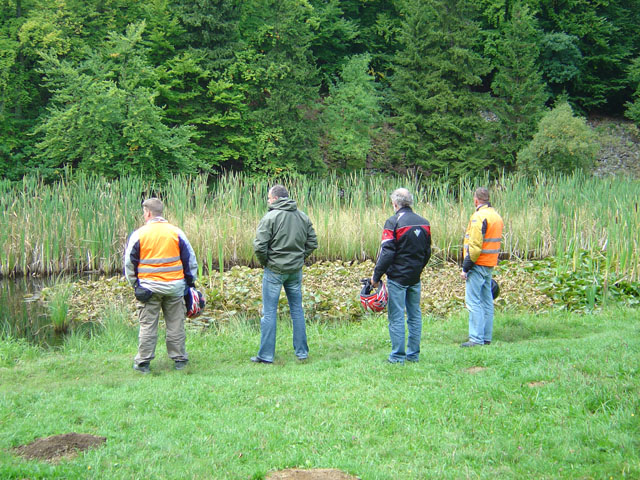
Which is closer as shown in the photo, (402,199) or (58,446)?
(58,446)

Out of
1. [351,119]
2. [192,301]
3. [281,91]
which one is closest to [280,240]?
[192,301]

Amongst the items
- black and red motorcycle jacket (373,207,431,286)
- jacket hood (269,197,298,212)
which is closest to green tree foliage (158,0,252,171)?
jacket hood (269,197,298,212)

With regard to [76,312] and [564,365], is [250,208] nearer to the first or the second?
[76,312]

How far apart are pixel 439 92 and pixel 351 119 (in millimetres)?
3722

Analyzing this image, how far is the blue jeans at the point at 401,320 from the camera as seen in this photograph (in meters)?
5.34

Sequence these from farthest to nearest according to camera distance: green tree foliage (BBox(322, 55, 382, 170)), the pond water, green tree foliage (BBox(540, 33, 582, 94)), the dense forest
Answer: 1. green tree foliage (BBox(540, 33, 582, 94))
2. green tree foliage (BBox(322, 55, 382, 170))
3. the dense forest
4. the pond water

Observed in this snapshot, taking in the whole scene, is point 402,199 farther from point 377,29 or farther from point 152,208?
point 377,29

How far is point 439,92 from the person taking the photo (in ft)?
79.3

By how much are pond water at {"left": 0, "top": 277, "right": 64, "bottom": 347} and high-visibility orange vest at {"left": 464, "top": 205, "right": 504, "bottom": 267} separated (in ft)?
16.0

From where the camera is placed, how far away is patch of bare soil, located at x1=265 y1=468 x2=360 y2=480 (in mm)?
3260

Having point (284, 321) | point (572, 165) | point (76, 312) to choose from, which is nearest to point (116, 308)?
point (76, 312)

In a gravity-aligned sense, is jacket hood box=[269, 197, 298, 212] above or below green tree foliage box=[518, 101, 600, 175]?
below

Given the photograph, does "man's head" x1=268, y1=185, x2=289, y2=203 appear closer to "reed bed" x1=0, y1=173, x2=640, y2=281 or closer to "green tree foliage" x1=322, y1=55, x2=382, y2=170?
"reed bed" x1=0, y1=173, x2=640, y2=281

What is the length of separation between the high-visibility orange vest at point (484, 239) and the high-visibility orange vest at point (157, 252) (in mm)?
2798
